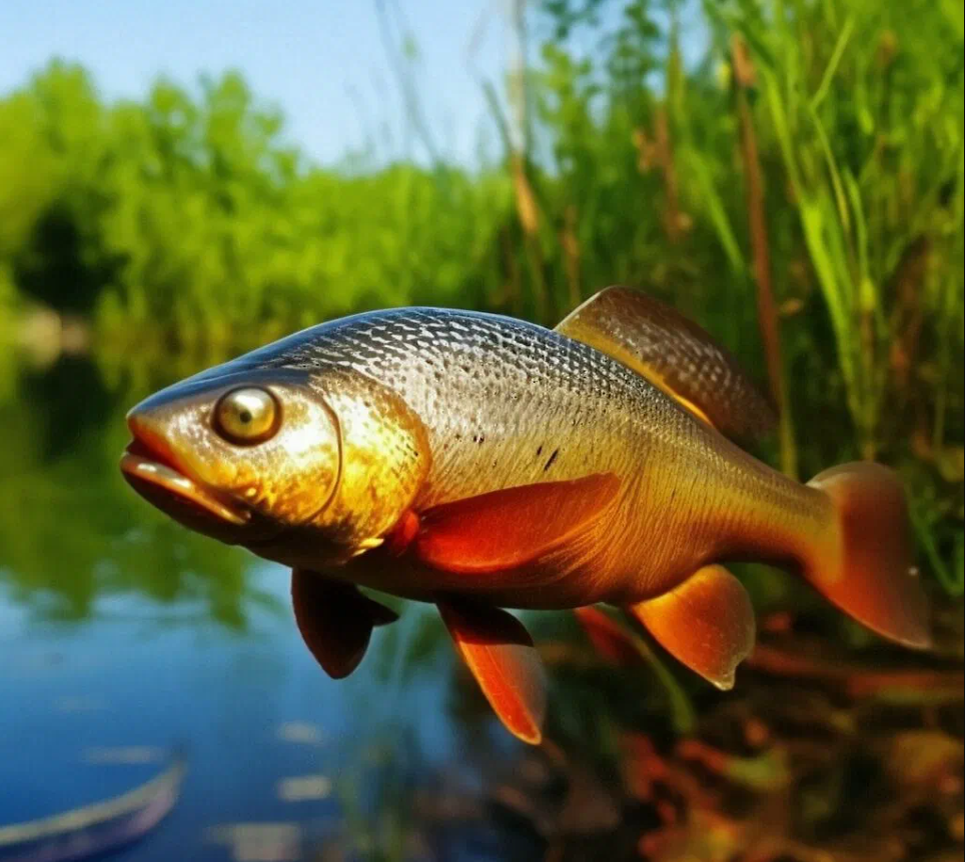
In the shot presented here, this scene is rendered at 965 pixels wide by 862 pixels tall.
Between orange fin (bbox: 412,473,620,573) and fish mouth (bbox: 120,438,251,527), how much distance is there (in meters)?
0.03

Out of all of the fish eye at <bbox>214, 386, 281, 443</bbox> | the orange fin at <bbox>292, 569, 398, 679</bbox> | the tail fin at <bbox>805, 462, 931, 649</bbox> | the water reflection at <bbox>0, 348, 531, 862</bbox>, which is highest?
the fish eye at <bbox>214, 386, 281, 443</bbox>

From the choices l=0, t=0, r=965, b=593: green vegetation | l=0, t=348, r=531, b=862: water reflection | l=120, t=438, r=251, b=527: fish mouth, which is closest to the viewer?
l=120, t=438, r=251, b=527: fish mouth

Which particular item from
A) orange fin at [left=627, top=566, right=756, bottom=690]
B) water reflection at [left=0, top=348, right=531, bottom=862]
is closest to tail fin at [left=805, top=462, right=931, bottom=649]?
orange fin at [left=627, top=566, right=756, bottom=690]

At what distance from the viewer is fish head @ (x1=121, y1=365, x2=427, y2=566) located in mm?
137

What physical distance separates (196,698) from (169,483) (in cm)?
316

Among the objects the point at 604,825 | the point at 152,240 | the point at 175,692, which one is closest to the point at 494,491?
the point at 604,825

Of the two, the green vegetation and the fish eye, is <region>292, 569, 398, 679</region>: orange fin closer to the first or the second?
the fish eye

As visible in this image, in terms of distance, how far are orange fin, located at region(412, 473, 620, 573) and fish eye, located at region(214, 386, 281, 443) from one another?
0.08 ft

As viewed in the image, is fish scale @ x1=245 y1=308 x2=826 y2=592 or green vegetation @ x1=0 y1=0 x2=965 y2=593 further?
green vegetation @ x1=0 y1=0 x2=965 y2=593

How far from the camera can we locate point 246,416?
0.46 ft

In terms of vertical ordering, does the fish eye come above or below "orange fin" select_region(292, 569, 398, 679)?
above

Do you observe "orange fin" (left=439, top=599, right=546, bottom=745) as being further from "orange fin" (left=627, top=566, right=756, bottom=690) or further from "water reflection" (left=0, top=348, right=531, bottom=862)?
"water reflection" (left=0, top=348, right=531, bottom=862)

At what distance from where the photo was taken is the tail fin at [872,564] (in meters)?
0.20

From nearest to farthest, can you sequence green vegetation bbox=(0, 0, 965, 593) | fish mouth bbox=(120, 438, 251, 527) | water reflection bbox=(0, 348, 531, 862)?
fish mouth bbox=(120, 438, 251, 527) → green vegetation bbox=(0, 0, 965, 593) → water reflection bbox=(0, 348, 531, 862)
